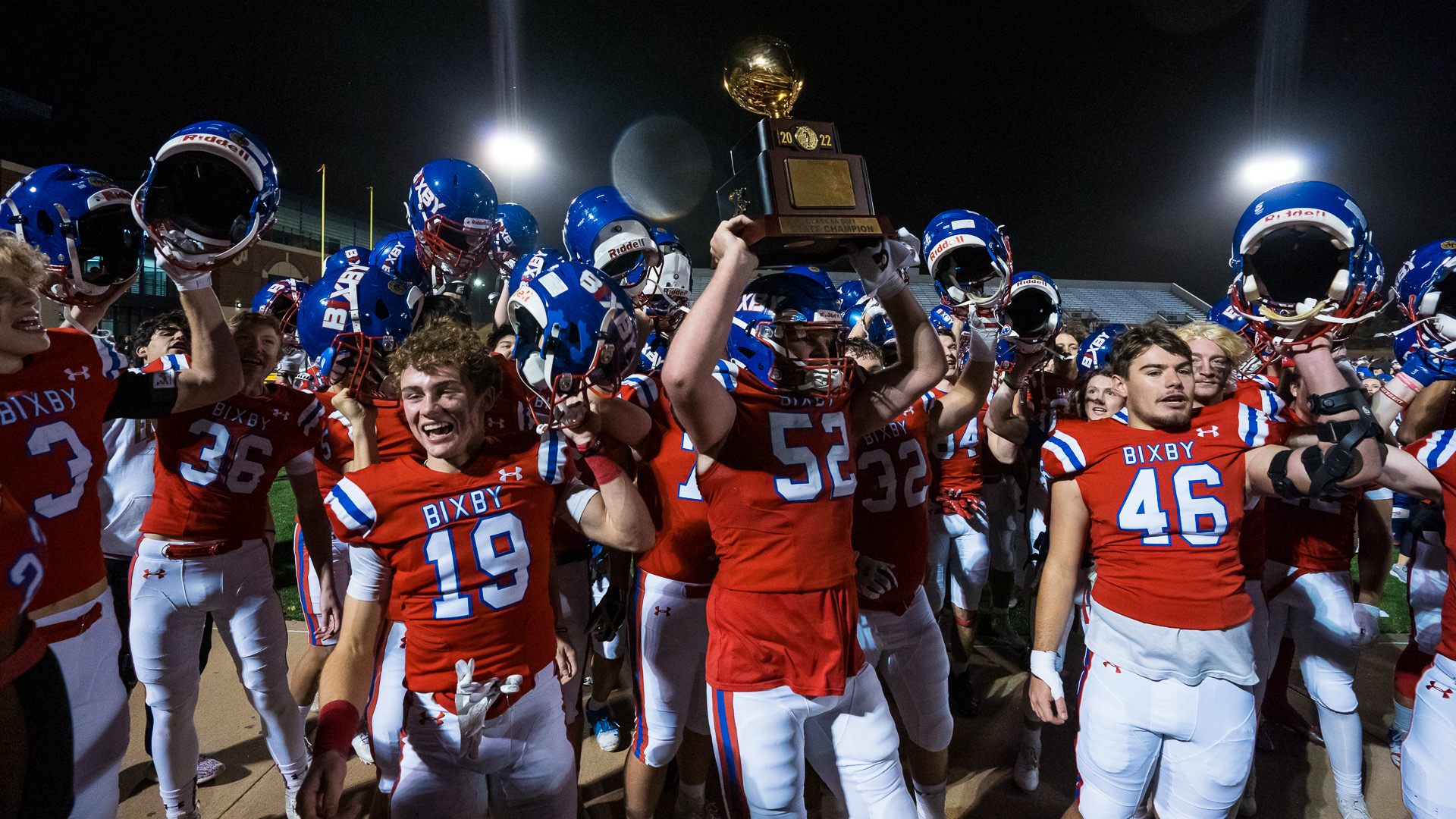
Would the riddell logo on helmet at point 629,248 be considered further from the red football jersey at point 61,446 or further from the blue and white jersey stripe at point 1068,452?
the blue and white jersey stripe at point 1068,452

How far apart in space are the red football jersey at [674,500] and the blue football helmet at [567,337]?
1.00 metres

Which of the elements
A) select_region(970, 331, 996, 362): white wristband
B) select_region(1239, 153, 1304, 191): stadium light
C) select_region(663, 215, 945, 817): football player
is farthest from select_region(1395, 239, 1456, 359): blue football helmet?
select_region(1239, 153, 1304, 191): stadium light

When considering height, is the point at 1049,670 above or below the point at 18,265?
below

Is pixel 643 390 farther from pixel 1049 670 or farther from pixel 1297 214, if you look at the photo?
pixel 1297 214

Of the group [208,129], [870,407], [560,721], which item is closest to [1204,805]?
[870,407]

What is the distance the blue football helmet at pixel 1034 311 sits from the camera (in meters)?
3.04

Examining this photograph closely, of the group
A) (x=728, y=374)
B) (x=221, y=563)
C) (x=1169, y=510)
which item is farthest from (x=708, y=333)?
(x=221, y=563)

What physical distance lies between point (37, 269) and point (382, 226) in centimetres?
5903

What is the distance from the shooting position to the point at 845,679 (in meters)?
2.16

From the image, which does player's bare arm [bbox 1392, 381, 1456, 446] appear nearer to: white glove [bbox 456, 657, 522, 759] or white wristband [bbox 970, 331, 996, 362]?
white wristband [bbox 970, 331, 996, 362]

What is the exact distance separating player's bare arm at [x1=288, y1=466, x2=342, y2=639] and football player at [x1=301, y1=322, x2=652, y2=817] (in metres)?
1.18

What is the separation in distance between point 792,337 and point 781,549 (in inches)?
26.7

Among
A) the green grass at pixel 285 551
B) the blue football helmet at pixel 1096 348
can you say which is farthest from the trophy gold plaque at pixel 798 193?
the green grass at pixel 285 551

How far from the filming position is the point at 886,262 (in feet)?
7.58
